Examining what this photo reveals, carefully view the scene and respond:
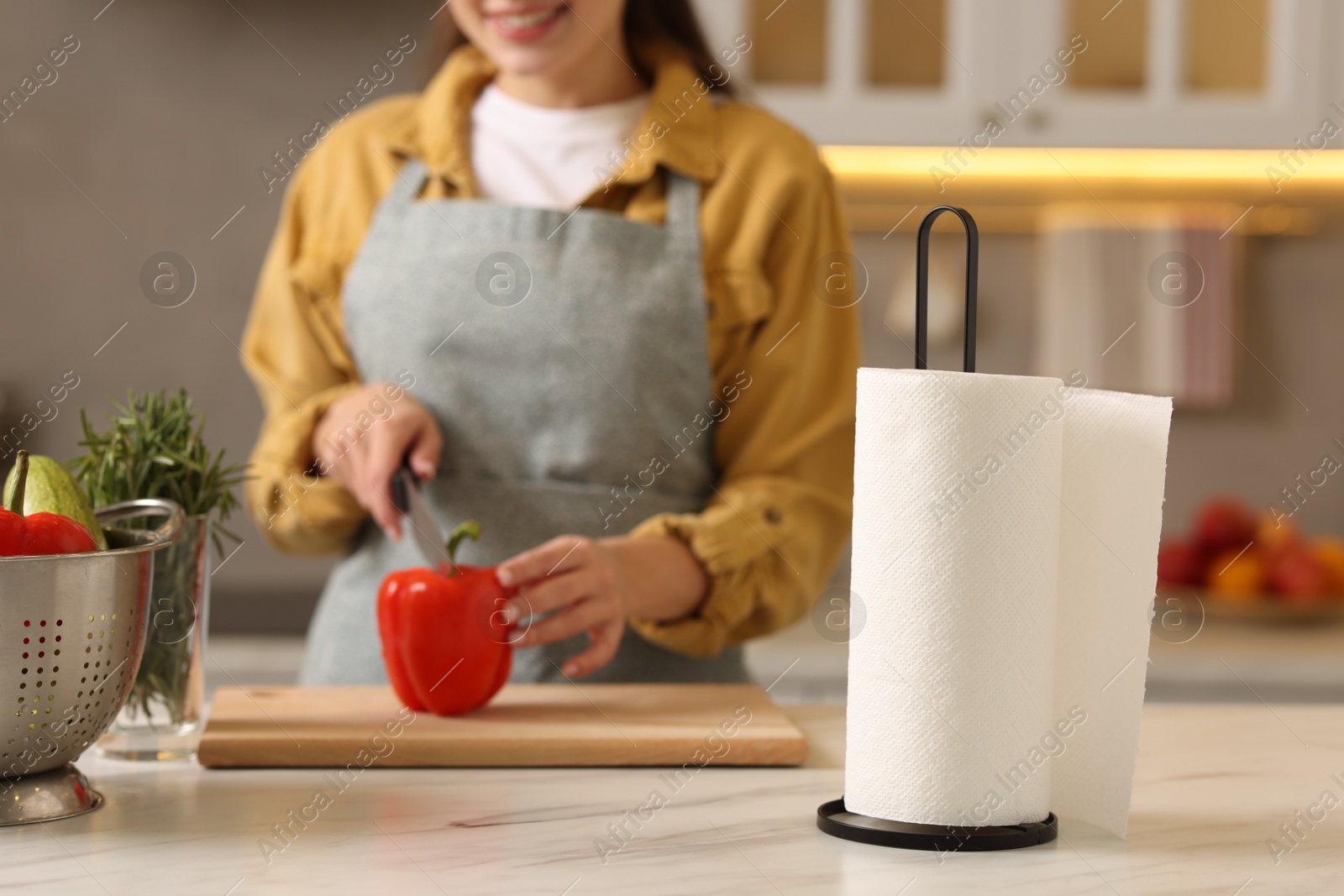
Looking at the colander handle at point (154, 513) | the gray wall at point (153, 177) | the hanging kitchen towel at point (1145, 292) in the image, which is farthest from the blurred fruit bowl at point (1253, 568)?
the colander handle at point (154, 513)

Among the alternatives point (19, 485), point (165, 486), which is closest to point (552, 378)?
point (165, 486)

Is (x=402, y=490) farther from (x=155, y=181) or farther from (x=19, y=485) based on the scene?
(x=155, y=181)

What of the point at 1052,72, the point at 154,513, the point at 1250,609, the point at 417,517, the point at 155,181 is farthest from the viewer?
the point at 155,181

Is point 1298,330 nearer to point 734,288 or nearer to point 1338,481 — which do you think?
point 1338,481

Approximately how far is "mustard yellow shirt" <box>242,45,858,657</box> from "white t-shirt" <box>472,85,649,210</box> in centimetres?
3

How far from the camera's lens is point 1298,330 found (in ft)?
8.16

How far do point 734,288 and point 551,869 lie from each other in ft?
2.26

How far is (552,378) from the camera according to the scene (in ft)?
3.85

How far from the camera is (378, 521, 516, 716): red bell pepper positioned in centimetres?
89

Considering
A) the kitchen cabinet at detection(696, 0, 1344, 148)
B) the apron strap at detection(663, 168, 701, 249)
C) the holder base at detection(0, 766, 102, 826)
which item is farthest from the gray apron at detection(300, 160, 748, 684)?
the kitchen cabinet at detection(696, 0, 1344, 148)

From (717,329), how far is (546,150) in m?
0.25

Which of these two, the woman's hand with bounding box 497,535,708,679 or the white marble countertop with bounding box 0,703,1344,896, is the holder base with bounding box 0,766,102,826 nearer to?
the white marble countertop with bounding box 0,703,1344,896

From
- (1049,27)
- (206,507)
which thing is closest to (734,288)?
(206,507)

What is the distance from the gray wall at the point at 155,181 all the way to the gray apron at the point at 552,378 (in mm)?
1225
